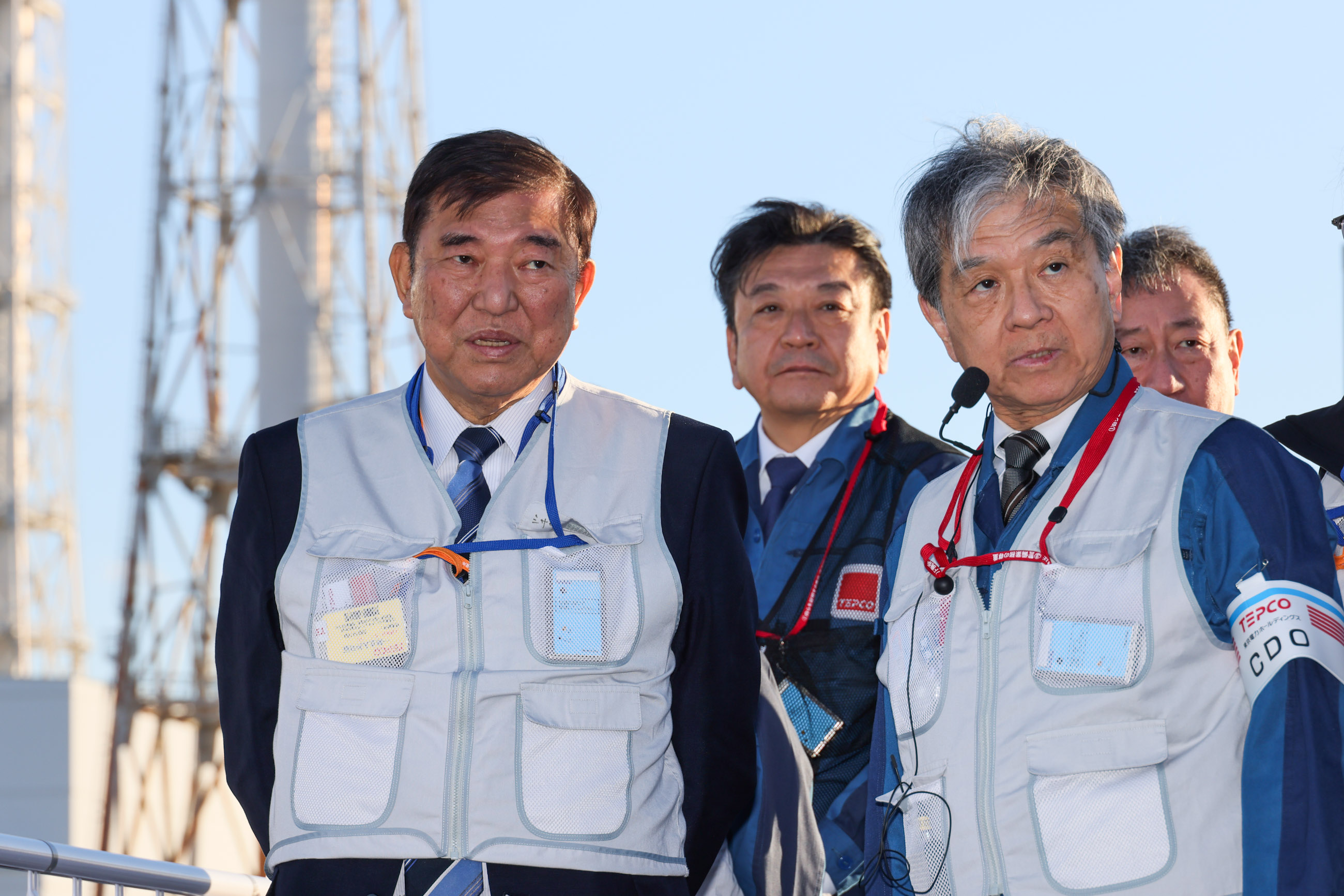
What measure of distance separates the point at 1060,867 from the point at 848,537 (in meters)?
1.63

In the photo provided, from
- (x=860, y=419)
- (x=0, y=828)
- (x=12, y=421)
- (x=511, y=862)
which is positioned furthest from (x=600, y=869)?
(x=12, y=421)

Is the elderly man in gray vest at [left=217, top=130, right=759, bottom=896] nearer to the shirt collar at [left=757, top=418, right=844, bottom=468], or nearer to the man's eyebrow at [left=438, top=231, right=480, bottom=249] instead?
the man's eyebrow at [left=438, top=231, right=480, bottom=249]

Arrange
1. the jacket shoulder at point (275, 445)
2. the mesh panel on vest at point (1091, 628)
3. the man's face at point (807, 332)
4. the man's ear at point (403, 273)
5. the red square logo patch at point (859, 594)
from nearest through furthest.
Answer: the mesh panel on vest at point (1091, 628), the jacket shoulder at point (275, 445), the man's ear at point (403, 273), the red square logo patch at point (859, 594), the man's face at point (807, 332)

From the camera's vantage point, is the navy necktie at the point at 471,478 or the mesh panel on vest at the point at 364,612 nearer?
the mesh panel on vest at the point at 364,612

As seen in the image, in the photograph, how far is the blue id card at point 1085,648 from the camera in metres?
2.29

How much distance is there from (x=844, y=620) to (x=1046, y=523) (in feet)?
4.13

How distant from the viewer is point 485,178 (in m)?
2.83

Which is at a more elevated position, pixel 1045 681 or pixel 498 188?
pixel 498 188

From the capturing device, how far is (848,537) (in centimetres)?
382

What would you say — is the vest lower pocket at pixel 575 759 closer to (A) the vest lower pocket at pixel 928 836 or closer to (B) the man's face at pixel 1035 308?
(A) the vest lower pocket at pixel 928 836

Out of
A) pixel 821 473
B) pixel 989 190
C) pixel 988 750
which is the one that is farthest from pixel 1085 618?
pixel 821 473

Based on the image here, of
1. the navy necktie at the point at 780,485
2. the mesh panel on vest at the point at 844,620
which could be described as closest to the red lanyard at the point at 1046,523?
the mesh panel on vest at the point at 844,620

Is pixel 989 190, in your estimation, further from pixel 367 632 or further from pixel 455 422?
pixel 367 632

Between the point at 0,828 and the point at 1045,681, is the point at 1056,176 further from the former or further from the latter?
the point at 0,828
